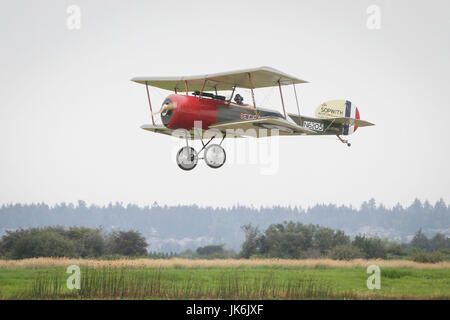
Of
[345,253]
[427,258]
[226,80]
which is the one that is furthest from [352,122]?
[345,253]

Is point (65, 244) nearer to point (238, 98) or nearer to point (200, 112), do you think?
point (238, 98)

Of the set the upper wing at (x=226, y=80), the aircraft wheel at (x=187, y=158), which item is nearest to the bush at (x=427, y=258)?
the upper wing at (x=226, y=80)

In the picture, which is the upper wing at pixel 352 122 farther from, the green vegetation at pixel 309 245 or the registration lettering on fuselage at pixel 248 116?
the green vegetation at pixel 309 245

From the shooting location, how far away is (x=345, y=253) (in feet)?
183

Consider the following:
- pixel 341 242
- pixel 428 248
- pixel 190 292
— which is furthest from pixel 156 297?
pixel 428 248

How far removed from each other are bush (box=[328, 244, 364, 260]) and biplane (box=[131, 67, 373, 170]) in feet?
103

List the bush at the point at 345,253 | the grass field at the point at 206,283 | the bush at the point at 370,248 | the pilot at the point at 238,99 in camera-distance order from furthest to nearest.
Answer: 1. the bush at the point at 370,248
2. the bush at the point at 345,253
3. the grass field at the point at 206,283
4. the pilot at the point at 238,99

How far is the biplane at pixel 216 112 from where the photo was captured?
2305cm

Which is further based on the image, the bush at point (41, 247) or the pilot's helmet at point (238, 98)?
the bush at point (41, 247)

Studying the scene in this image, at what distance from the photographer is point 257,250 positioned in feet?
237

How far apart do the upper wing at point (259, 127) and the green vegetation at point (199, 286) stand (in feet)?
22.7

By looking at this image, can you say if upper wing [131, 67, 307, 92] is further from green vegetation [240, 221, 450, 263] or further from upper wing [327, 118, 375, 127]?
green vegetation [240, 221, 450, 263]
